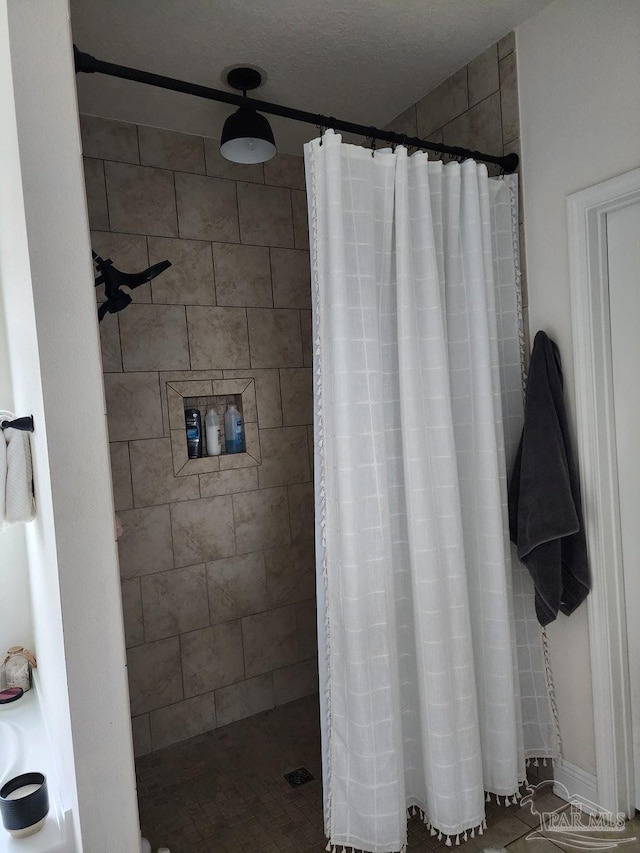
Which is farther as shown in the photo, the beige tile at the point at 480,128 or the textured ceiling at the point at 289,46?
the beige tile at the point at 480,128

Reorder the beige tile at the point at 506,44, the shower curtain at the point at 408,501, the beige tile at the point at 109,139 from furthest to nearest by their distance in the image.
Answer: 1. the beige tile at the point at 109,139
2. the beige tile at the point at 506,44
3. the shower curtain at the point at 408,501

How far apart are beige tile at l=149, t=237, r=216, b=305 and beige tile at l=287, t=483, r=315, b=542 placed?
40.3 inches

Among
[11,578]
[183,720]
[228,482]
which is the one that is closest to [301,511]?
[228,482]

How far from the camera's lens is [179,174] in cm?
262

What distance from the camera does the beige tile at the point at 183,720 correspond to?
2609 millimetres

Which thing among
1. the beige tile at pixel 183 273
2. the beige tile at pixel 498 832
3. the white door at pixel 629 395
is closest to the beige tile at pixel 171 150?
the beige tile at pixel 183 273

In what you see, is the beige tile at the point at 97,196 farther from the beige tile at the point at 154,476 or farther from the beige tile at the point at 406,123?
the beige tile at the point at 406,123

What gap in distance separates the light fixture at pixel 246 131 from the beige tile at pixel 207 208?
1.55 feet

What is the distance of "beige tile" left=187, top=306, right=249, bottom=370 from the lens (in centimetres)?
266

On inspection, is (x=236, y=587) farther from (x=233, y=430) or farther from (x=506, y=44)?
(x=506, y=44)

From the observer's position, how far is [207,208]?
2.69 meters

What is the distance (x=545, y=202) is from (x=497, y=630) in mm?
1484

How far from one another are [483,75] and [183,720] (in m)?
3.01

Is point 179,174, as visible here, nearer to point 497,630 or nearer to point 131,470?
point 131,470
